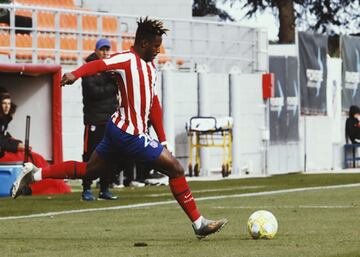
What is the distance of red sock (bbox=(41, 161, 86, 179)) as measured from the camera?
43.4 feet

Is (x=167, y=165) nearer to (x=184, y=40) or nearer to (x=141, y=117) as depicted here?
(x=141, y=117)

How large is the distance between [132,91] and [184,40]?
15.4 meters

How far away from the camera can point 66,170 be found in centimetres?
1330

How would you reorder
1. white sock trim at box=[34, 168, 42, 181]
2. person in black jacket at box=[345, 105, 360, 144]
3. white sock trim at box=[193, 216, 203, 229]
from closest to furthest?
white sock trim at box=[193, 216, 203, 229]
white sock trim at box=[34, 168, 42, 181]
person in black jacket at box=[345, 105, 360, 144]

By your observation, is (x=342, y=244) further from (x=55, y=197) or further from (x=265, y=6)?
(x=265, y=6)

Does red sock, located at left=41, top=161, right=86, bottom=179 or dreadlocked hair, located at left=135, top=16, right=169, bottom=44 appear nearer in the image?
dreadlocked hair, located at left=135, top=16, right=169, bottom=44

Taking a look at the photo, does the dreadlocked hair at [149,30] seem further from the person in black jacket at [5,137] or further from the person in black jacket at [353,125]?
the person in black jacket at [353,125]

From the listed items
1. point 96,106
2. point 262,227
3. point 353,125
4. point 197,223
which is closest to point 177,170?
point 197,223

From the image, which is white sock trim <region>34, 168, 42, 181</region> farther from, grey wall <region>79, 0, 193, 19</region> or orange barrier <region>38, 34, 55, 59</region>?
grey wall <region>79, 0, 193, 19</region>

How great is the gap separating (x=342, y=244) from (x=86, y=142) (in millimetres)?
7753

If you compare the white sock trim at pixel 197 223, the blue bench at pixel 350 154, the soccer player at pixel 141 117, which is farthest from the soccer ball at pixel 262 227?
the blue bench at pixel 350 154

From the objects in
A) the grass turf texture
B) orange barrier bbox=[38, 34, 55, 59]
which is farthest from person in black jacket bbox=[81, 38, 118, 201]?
orange barrier bbox=[38, 34, 55, 59]

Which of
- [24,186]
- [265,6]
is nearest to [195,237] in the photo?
[24,186]

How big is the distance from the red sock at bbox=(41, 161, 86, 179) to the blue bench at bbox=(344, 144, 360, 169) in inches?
794
